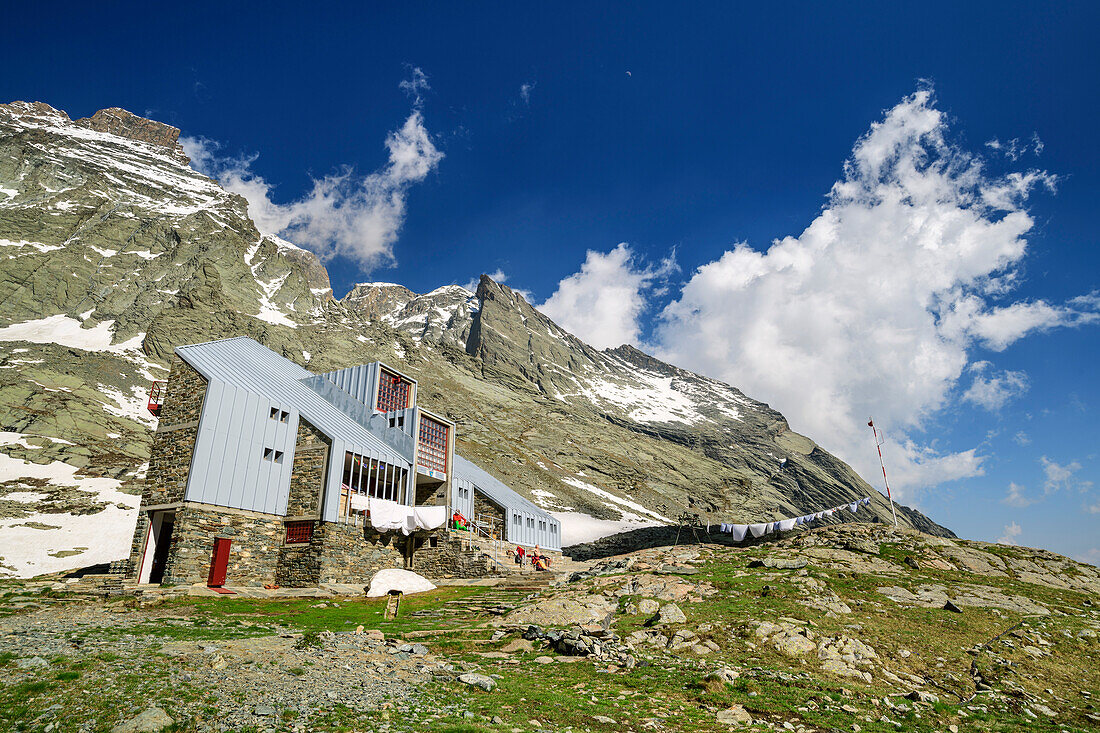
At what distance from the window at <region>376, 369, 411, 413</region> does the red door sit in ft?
54.4

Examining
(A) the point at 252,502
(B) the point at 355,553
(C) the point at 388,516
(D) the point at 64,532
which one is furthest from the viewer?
(D) the point at 64,532

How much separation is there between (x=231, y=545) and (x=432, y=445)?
17.6 metres

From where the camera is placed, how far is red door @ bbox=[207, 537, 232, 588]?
28042 millimetres

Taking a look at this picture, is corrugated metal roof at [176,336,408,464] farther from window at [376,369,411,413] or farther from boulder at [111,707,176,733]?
boulder at [111,707,176,733]

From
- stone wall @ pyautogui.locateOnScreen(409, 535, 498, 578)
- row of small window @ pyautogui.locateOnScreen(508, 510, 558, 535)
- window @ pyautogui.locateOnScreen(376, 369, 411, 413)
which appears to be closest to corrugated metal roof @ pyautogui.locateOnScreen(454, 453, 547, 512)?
row of small window @ pyautogui.locateOnScreen(508, 510, 558, 535)

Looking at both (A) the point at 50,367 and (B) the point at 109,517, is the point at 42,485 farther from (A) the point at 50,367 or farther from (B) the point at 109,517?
(A) the point at 50,367

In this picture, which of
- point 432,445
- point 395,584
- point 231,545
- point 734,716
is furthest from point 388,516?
point 734,716

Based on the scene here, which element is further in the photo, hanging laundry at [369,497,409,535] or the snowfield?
the snowfield

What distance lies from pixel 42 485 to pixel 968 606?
94.1m

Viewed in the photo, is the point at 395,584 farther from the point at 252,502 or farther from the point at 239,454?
the point at 239,454

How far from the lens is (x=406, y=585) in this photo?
98.3 ft

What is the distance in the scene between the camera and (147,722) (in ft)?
26.5

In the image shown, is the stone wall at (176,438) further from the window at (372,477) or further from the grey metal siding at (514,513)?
the grey metal siding at (514,513)

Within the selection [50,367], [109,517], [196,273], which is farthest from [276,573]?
[196,273]
